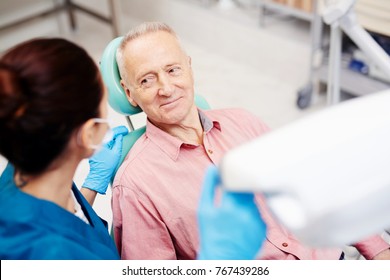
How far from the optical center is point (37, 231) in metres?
1.04

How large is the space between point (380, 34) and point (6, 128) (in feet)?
7.81

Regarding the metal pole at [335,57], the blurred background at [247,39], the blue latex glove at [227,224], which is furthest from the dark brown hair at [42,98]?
the blurred background at [247,39]

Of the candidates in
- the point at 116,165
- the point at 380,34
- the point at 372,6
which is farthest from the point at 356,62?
the point at 116,165

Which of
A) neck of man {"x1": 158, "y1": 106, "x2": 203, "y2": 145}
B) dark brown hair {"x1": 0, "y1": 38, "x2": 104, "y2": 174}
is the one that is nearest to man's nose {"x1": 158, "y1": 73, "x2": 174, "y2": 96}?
neck of man {"x1": 158, "y1": 106, "x2": 203, "y2": 145}

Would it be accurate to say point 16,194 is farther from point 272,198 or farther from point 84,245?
point 272,198

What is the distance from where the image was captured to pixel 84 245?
1139mm

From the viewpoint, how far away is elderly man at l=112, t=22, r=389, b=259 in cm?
144

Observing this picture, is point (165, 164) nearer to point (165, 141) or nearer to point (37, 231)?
point (165, 141)

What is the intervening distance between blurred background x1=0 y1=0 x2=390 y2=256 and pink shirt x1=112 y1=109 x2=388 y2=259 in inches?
35.1

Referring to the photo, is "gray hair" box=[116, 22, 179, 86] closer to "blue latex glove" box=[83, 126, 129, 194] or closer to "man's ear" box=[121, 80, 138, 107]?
"man's ear" box=[121, 80, 138, 107]

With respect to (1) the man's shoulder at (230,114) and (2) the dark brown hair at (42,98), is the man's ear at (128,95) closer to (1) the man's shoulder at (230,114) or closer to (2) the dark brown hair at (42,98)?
(1) the man's shoulder at (230,114)

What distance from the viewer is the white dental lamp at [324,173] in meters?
0.67

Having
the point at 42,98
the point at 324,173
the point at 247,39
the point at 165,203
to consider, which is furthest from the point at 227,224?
the point at 247,39

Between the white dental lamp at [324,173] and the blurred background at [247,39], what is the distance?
5.69 ft
